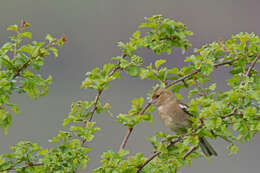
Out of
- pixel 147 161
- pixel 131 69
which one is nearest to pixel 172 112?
pixel 131 69

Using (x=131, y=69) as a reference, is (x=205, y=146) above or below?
below

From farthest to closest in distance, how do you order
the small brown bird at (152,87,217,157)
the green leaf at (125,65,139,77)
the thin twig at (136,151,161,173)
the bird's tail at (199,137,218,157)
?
the small brown bird at (152,87,217,157), the bird's tail at (199,137,218,157), the green leaf at (125,65,139,77), the thin twig at (136,151,161,173)

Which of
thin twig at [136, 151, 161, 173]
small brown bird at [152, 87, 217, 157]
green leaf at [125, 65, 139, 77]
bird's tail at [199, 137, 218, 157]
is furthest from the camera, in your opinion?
small brown bird at [152, 87, 217, 157]

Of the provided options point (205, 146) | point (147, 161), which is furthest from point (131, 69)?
point (205, 146)

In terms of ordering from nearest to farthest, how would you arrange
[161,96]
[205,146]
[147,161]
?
[147,161] < [205,146] < [161,96]

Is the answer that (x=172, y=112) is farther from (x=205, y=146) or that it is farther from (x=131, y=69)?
(x=131, y=69)

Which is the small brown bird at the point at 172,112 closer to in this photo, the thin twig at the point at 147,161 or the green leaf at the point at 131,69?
the green leaf at the point at 131,69

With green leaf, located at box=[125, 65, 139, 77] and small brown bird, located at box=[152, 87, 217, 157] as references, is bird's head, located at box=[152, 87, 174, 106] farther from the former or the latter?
green leaf, located at box=[125, 65, 139, 77]

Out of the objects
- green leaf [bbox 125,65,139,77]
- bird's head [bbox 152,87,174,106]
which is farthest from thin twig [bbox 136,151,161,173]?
bird's head [bbox 152,87,174,106]

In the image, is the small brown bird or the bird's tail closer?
the bird's tail

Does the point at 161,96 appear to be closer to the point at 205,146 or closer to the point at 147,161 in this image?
the point at 205,146

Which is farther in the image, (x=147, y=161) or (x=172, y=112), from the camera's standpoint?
(x=172, y=112)

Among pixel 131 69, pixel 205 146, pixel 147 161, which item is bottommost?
pixel 205 146

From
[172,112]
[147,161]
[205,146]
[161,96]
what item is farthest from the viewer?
[172,112]
